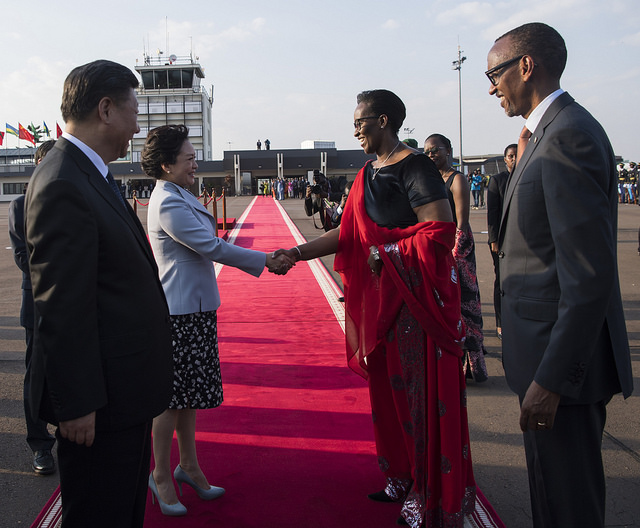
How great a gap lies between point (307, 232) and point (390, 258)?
15.0m

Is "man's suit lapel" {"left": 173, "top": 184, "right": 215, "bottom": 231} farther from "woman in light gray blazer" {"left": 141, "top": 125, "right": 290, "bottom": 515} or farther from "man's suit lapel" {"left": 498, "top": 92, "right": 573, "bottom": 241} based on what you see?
"man's suit lapel" {"left": 498, "top": 92, "right": 573, "bottom": 241}

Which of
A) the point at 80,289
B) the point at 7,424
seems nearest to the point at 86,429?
the point at 80,289

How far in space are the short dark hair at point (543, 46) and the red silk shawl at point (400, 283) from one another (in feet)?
2.77

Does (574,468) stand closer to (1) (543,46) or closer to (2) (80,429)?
(1) (543,46)

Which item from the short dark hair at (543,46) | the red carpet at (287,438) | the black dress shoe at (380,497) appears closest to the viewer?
the short dark hair at (543,46)

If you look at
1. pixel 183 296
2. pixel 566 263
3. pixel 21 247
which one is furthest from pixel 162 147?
pixel 566 263

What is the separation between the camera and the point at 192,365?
2.86m

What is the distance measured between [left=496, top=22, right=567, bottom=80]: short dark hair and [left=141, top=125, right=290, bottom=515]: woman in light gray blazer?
1658 millimetres

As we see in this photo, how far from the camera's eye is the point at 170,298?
9.29ft

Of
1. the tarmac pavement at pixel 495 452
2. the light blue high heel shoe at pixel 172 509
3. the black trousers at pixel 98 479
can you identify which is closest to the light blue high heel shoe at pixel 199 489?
the light blue high heel shoe at pixel 172 509

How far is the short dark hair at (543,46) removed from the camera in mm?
1935

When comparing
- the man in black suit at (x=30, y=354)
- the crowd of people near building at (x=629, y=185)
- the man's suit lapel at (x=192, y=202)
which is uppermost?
the crowd of people near building at (x=629, y=185)

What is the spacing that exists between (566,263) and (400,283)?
3.19ft

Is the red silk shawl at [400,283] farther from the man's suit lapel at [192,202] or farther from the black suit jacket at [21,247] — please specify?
the black suit jacket at [21,247]
